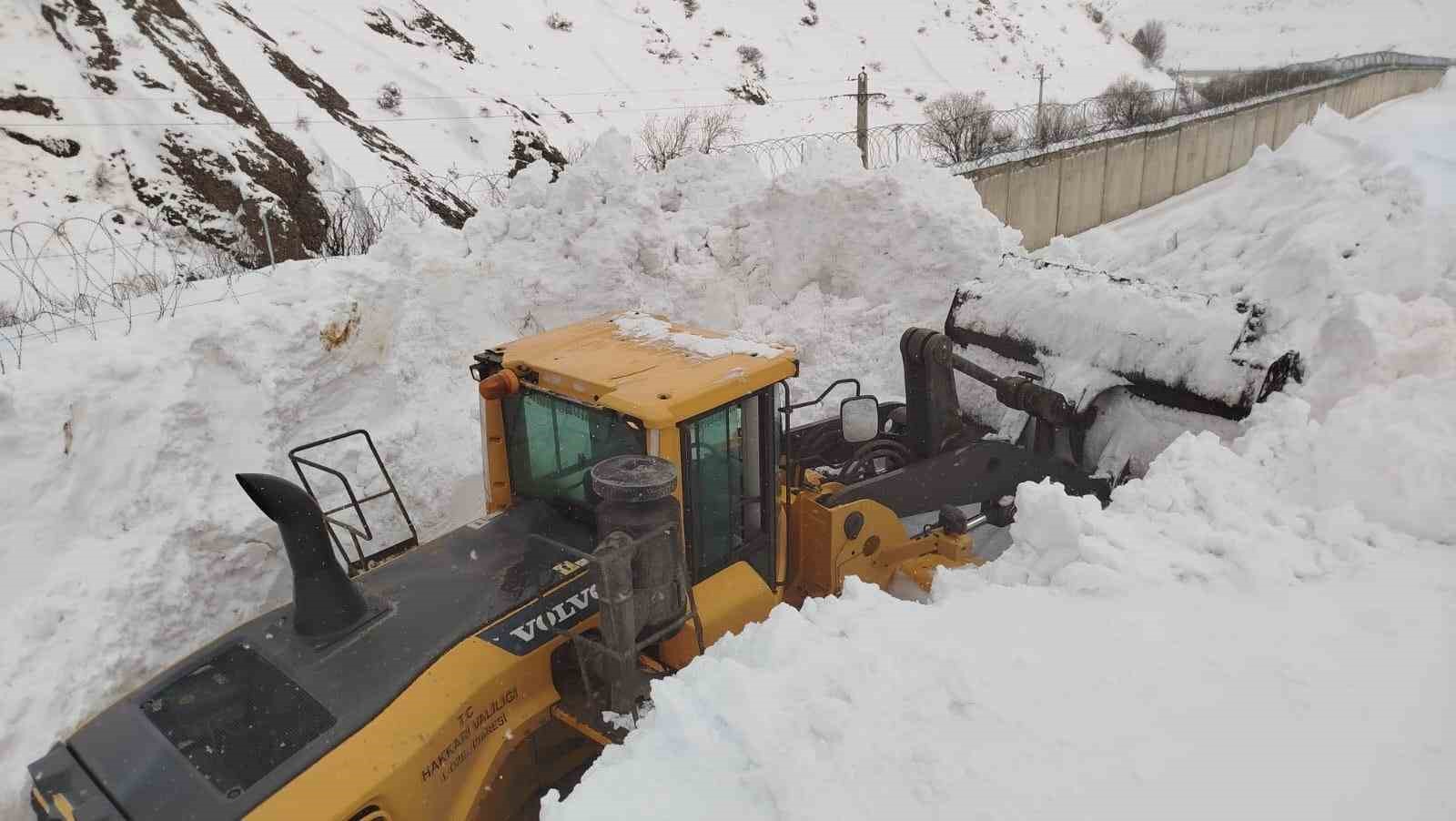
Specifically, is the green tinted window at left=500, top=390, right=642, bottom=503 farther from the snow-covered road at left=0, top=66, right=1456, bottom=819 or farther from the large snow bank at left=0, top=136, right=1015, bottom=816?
the large snow bank at left=0, top=136, right=1015, bottom=816

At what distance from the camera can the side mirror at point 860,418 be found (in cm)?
456

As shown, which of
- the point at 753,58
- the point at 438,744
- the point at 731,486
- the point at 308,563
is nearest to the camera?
the point at 438,744

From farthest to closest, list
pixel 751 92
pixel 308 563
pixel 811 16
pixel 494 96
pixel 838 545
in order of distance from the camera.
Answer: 1. pixel 811 16
2. pixel 751 92
3. pixel 494 96
4. pixel 838 545
5. pixel 308 563

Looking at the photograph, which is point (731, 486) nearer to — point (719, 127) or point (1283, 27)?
point (719, 127)

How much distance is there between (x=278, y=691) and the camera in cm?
331

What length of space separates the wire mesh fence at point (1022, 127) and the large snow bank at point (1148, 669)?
6561 millimetres

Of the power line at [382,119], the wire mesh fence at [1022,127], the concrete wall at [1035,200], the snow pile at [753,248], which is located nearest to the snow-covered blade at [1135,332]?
the snow pile at [753,248]

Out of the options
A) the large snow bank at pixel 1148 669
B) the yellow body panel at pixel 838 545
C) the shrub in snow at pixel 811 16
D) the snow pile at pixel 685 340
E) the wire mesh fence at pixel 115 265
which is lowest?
the yellow body panel at pixel 838 545

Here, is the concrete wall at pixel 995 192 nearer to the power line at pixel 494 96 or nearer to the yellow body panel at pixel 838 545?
the yellow body panel at pixel 838 545

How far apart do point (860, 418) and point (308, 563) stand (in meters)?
2.60

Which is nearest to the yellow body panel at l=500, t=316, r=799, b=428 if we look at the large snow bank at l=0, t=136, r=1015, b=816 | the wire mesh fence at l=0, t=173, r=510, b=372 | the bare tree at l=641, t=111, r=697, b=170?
the large snow bank at l=0, t=136, r=1015, b=816

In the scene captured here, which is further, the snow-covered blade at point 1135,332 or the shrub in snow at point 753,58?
the shrub in snow at point 753,58

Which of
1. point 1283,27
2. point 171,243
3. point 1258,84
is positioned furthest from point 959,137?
point 1283,27

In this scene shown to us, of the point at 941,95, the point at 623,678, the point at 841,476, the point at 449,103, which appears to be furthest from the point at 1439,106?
the point at 623,678
